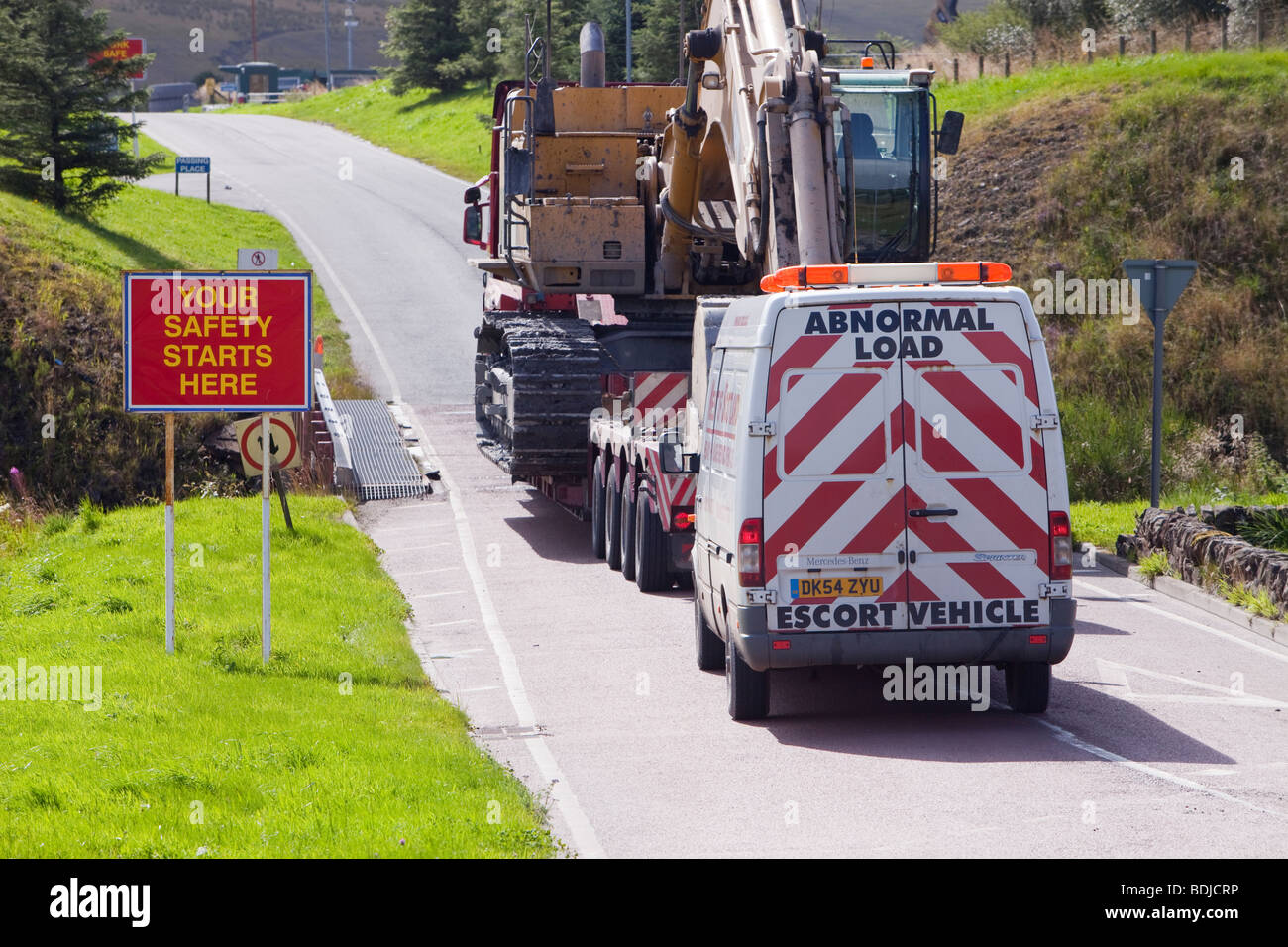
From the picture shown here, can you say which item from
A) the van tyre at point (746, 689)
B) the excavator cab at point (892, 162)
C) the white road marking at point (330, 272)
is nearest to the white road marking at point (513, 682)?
Result: the white road marking at point (330, 272)

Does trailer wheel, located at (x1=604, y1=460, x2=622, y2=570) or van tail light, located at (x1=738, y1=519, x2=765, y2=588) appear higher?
van tail light, located at (x1=738, y1=519, x2=765, y2=588)

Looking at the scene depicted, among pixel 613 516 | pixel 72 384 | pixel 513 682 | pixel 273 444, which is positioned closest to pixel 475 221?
pixel 273 444

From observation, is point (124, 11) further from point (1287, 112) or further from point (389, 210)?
point (1287, 112)

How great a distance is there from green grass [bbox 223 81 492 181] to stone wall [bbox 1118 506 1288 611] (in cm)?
3825

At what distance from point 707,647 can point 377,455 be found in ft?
40.1

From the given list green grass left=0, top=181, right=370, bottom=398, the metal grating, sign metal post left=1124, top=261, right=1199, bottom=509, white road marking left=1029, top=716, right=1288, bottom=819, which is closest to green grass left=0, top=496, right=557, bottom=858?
white road marking left=1029, top=716, right=1288, bottom=819

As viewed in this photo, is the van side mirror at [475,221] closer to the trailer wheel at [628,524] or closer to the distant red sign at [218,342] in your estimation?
the trailer wheel at [628,524]

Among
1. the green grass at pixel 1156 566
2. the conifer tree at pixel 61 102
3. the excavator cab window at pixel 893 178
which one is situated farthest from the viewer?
the conifer tree at pixel 61 102

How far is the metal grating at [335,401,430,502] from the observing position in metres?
21.5

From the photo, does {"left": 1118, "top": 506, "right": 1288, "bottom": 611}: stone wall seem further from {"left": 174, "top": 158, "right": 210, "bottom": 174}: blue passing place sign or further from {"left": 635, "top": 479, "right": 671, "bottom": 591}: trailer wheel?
{"left": 174, "top": 158, "right": 210, "bottom": 174}: blue passing place sign

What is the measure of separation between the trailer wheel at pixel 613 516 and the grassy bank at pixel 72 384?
7262 mm

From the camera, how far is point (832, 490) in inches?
378

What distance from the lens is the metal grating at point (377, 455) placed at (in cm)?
2155

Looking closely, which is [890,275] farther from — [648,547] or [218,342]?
[648,547]
